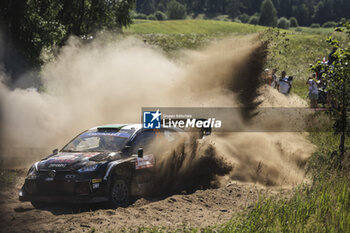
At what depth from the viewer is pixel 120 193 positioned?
817cm

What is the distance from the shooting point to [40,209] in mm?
8156

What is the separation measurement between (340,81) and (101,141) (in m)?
5.34

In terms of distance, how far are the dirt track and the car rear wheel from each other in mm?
207

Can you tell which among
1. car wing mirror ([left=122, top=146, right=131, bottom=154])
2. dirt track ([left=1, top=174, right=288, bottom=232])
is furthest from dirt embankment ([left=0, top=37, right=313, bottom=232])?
car wing mirror ([left=122, top=146, right=131, bottom=154])

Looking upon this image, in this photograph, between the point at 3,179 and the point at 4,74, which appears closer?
the point at 3,179

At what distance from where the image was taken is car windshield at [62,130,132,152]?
8758mm

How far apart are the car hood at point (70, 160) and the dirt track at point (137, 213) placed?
82cm

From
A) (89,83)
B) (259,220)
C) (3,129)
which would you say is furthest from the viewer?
(89,83)

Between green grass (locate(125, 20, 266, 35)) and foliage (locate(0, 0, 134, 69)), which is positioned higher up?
foliage (locate(0, 0, 134, 69))

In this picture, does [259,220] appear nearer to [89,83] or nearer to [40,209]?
[40,209]

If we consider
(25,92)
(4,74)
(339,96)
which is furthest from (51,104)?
(339,96)

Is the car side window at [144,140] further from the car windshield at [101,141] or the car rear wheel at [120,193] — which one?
the car rear wheel at [120,193]

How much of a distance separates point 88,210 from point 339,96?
19.4ft

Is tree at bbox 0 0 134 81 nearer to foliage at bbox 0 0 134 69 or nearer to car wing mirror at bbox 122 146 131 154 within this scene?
foliage at bbox 0 0 134 69
